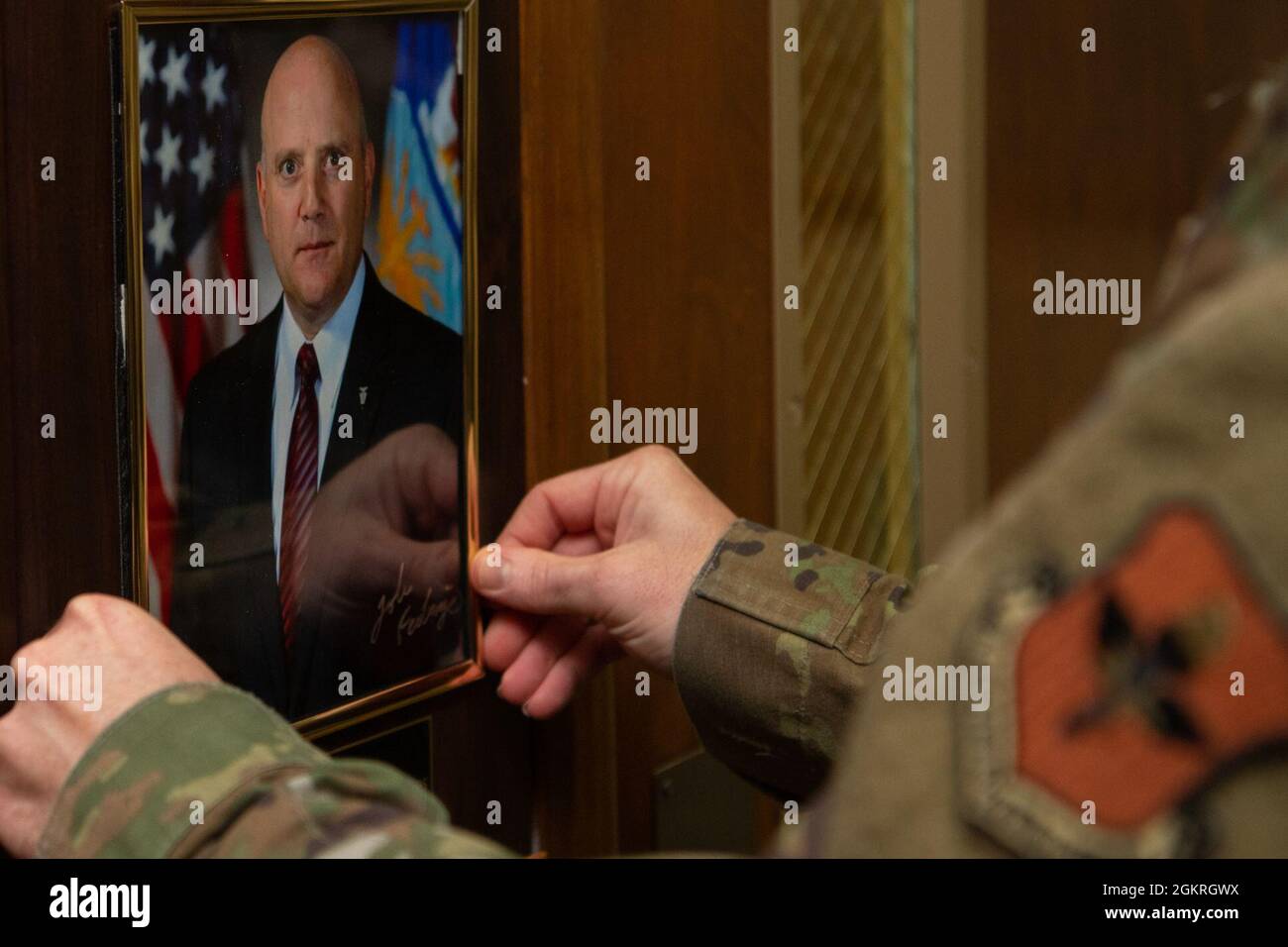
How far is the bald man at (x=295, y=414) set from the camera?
82 cm

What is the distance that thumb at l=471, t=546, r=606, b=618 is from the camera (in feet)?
3.14

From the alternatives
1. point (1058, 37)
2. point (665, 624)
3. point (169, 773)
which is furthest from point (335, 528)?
point (1058, 37)

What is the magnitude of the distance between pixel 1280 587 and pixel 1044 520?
0.18ft

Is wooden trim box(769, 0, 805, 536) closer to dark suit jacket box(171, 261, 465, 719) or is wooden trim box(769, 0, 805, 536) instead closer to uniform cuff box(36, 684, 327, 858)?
dark suit jacket box(171, 261, 465, 719)

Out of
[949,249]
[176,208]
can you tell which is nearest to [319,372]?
[176,208]

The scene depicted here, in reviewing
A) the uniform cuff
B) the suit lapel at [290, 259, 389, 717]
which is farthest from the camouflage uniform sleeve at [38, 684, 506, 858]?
the suit lapel at [290, 259, 389, 717]

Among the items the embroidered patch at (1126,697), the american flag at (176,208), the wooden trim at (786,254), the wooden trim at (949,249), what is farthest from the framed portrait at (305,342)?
the wooden trim at (949,249)

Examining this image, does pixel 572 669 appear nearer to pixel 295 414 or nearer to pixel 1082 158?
pixel 295 414

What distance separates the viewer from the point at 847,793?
0.34 m

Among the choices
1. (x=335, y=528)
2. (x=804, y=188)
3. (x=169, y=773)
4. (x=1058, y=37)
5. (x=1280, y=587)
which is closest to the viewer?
(x=1280, y=587)

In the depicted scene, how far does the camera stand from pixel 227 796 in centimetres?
51
